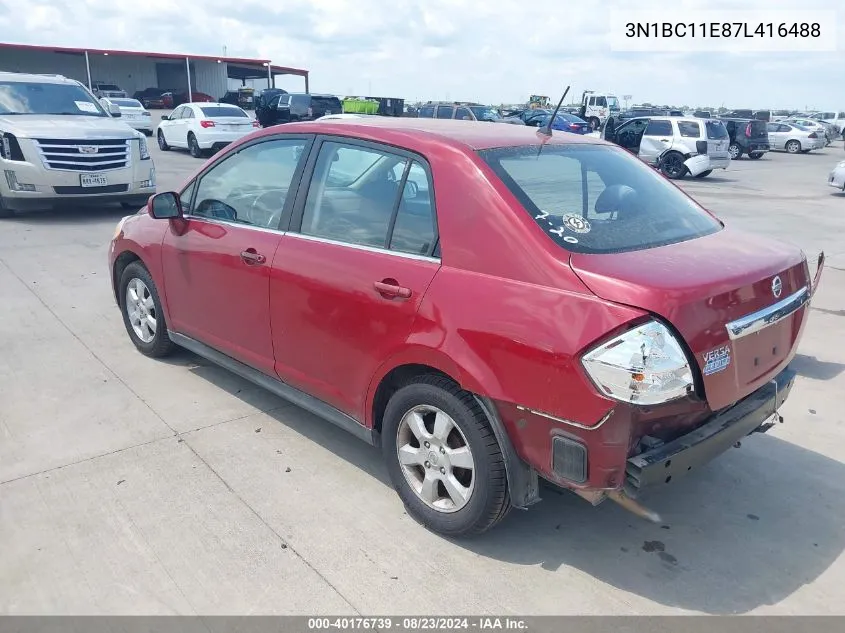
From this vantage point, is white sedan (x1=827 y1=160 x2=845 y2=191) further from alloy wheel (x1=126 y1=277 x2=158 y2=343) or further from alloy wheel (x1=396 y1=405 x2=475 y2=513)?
alloy wheel (x1=396 y1=405 x2=475 y2=513)

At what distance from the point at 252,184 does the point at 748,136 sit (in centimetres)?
2839

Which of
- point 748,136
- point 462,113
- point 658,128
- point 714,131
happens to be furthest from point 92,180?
point 748,136

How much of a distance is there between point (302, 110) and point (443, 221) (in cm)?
2671

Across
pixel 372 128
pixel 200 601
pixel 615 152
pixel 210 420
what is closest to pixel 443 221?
pixel 372 128

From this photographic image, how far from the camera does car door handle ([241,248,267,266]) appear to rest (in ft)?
12.3

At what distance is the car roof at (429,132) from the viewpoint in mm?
3252

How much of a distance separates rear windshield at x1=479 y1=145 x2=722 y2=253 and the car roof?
0.09 metres

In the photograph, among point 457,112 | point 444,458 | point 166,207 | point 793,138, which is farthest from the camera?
point 793,138

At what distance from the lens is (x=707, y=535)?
3199mm

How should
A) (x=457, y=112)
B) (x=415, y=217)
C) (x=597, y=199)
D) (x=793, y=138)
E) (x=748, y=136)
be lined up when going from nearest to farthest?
1. (x=415, y=217)
2. (x=597, y=199)
3. (x=457, y=112)
4. (x=748, y=136)
5. (x=793, y=138)

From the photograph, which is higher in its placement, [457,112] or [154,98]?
[154,98]

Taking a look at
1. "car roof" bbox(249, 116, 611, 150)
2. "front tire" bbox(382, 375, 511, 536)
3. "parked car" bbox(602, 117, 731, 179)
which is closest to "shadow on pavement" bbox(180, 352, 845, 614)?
"front tire" bbox(382, 375, 511, 536)

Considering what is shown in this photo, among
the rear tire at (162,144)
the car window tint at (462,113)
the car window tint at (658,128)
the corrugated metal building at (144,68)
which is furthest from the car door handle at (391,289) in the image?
the corrugated metal building at (144,68)

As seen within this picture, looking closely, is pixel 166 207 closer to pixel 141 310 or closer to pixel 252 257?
pixel 252 257
